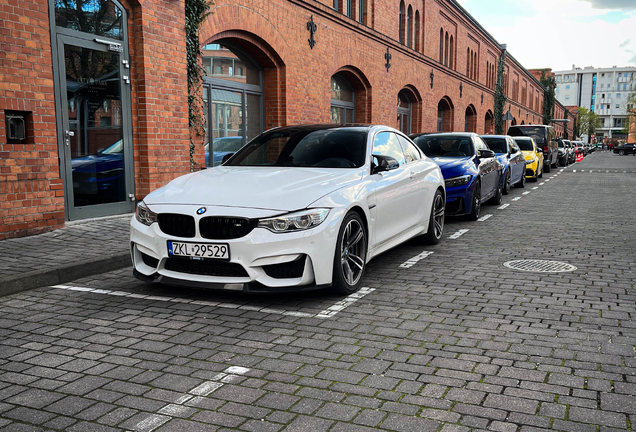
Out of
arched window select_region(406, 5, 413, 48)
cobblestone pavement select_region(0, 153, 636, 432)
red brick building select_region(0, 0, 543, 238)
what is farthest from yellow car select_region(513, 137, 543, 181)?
cobblestone pavement select_region(0, 153, 636, 432)

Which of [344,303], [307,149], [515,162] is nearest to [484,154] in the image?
[307,149]

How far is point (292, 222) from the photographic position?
4.87m

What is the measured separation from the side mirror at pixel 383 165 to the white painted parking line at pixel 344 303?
1272 mm

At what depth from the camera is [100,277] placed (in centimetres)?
633

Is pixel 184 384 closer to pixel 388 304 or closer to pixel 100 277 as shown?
pixel 388 304

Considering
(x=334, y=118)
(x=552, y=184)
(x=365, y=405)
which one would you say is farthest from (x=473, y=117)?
(x=365, y=405)

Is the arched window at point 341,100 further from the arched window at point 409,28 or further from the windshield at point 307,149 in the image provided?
the windshield at point 307,149

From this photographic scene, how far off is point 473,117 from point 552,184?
17822 mm

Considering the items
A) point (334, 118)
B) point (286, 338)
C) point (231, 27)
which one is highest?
point (231, 27)

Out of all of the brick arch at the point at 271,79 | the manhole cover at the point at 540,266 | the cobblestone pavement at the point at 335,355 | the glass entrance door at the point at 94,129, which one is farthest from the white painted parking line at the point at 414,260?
the brick arch at the point at 271,79

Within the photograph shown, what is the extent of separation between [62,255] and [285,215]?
10.9ft

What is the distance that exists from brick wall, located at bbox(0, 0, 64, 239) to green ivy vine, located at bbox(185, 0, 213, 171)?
329 cm

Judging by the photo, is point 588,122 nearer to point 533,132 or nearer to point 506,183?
point 533,132

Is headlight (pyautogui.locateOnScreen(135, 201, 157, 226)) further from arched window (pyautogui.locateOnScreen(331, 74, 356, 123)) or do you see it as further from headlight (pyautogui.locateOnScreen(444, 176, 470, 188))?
arched window (pyautogui.locateOnScreen(331, 74, 356, 123))
